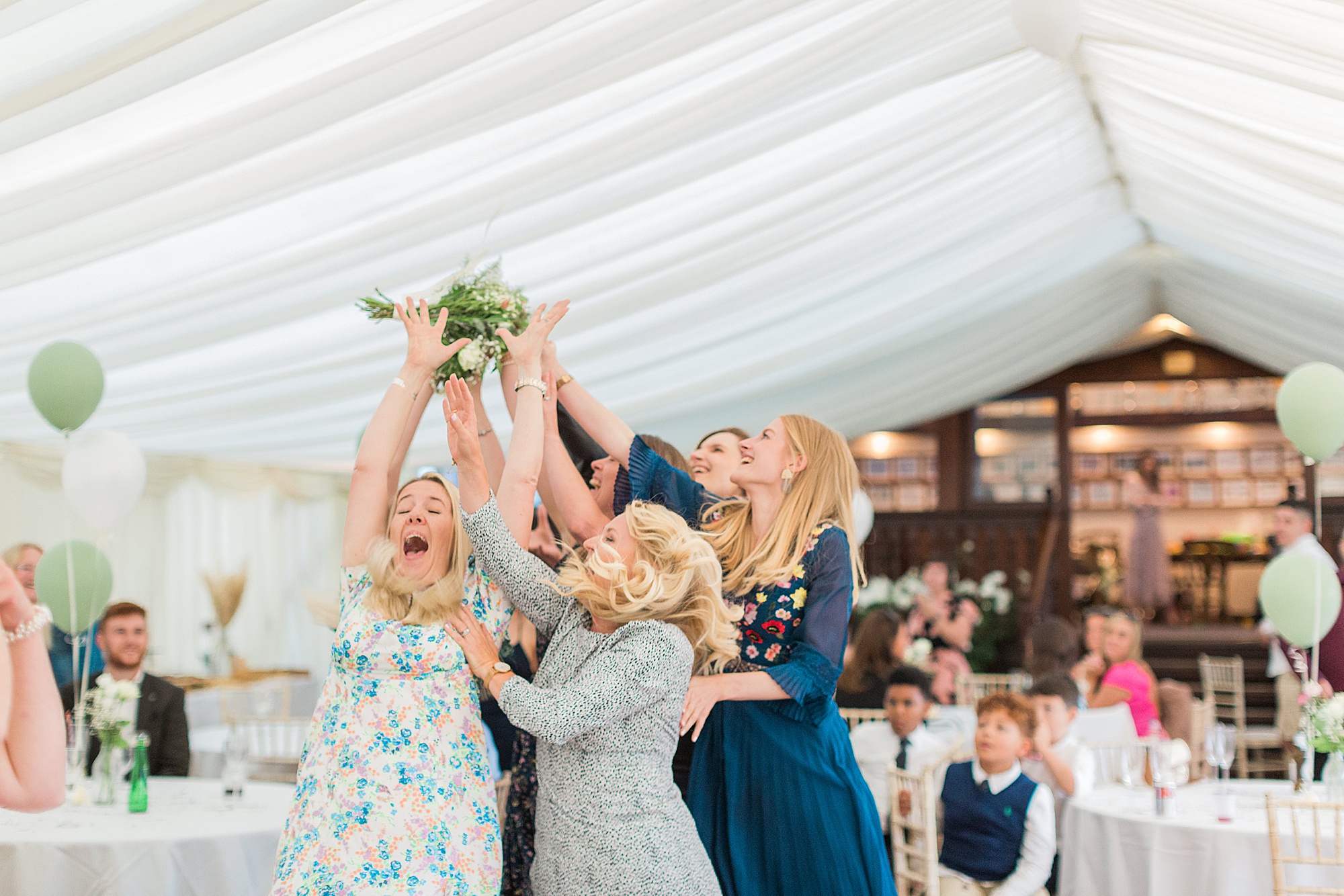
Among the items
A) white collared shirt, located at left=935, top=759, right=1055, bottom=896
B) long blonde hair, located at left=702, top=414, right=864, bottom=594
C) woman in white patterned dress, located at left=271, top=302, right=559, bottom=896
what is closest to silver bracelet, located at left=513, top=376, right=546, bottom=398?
woman in white patterned dress, located at left=271, top=302, right=559, bottom=896

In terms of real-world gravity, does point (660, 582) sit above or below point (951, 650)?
above

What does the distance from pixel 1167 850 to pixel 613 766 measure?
2.58 meters

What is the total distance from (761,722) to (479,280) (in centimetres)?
122

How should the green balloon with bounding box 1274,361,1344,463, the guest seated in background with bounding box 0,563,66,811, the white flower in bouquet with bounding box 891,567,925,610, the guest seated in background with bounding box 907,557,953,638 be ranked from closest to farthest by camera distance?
1. the guest seated in background with bounding box 0,563,66,811
2. the green balloon with bounding box 1274,361,1344,463
3. the guest seated in background with bounding box 907,557,953,638
4. the white flower in bouquet with bounding box 891,567,925,610

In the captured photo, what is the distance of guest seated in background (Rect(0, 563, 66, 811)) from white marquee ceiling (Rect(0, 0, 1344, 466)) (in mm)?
1521

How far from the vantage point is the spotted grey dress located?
2256 millimetres

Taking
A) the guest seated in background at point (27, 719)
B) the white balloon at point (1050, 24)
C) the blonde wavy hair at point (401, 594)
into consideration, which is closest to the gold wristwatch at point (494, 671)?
the blonde wavy hair at point (401, 594)

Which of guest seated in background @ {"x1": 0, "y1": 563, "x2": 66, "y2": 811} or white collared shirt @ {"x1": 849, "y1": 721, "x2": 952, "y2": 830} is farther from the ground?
guest seated in background @ {"x1": 0, "y1": 563, "x2": 66, "y2": 811}

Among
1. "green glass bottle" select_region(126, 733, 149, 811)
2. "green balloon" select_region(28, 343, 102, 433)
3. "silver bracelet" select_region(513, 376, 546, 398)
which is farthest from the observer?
"green balloon" select_region(28, 343, 102, 433)

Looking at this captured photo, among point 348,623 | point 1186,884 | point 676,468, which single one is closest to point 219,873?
point 348,623

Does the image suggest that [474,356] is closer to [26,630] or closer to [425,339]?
[425,339]

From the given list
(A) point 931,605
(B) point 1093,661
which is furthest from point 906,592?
(B) point 1093,661

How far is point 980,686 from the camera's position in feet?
27.8

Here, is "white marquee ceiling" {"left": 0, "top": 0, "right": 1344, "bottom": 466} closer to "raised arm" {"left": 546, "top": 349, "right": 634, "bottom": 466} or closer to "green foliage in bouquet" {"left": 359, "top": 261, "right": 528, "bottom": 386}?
"green foliage in bouquet" {"left": 359, "top": 261, "right": 528, "bottom": 386}
